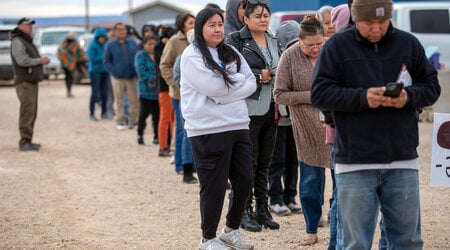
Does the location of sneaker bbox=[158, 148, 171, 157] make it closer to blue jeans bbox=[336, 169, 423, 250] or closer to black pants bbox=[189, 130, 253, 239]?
black pants bbox=[189, 130, 253, 239]

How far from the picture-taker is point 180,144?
1027 cm

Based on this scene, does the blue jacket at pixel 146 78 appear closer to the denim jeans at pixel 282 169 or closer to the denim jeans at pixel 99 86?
the denim jeans at pixel 99 86

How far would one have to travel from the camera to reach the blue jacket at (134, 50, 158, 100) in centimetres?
1305

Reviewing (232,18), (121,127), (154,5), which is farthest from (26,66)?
(154,5)

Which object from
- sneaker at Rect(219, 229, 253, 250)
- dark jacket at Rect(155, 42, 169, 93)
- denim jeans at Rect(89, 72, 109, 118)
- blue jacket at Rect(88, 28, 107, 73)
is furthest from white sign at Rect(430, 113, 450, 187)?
denim jeans at Rect(89, 72, 109, 118)

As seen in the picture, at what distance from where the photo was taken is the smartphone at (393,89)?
4.21 m

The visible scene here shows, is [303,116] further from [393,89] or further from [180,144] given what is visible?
[180,144]

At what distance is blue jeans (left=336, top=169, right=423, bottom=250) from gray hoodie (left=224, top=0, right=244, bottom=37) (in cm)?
344

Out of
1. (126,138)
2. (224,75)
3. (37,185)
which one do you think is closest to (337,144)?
(224,75)

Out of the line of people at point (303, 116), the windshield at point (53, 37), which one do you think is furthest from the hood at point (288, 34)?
the windshield at point (53, 37)

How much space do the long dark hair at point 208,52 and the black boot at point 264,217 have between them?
1.56 m

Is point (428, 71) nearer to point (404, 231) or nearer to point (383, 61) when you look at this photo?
point (383, 61)

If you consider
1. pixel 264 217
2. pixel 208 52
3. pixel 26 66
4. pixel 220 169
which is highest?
pixel 208 52

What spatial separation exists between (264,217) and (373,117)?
3200 mm
